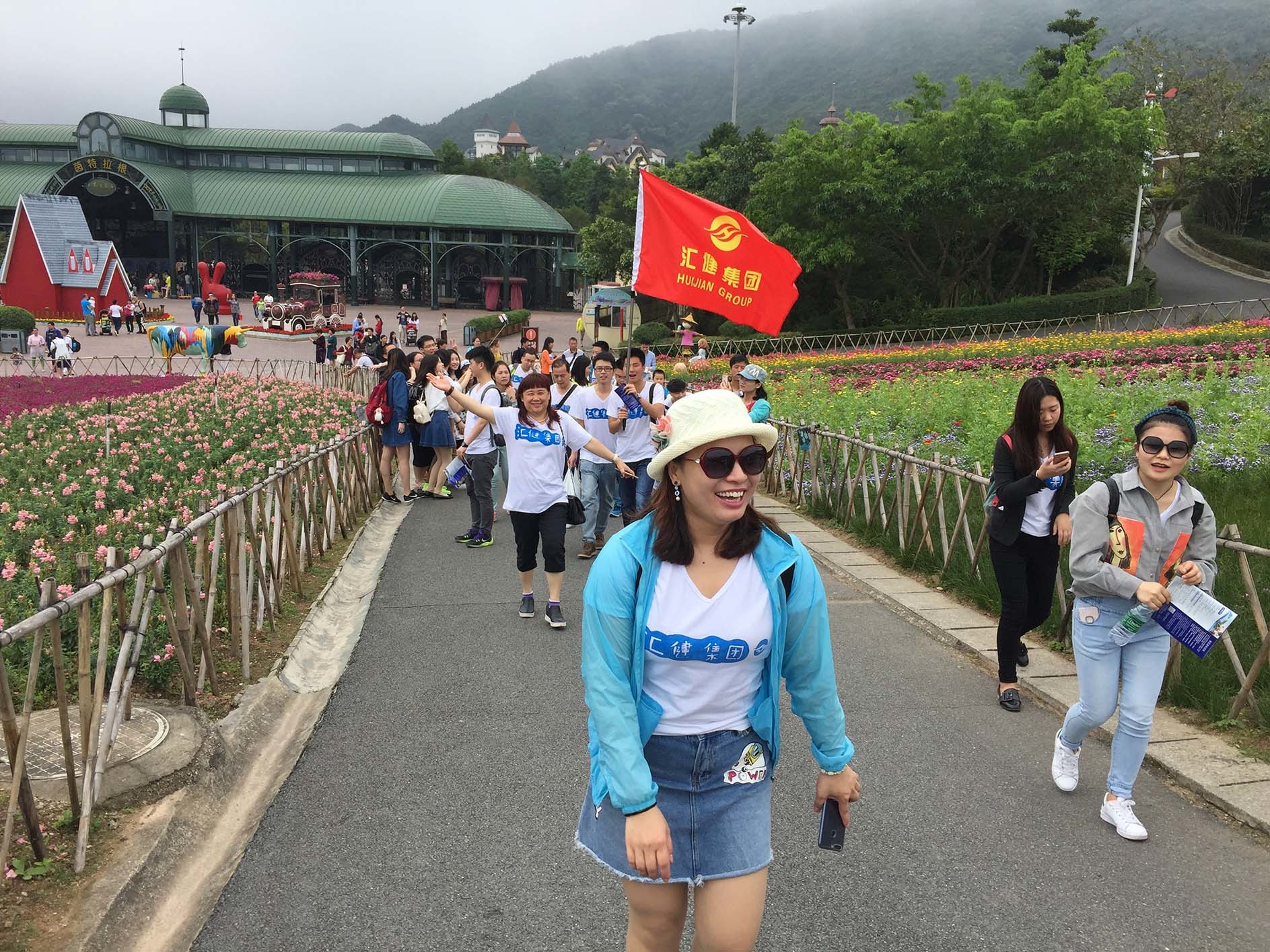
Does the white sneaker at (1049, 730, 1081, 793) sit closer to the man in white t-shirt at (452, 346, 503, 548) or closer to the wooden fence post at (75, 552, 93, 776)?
the wooden fence post at (75, 552, 93, 776)

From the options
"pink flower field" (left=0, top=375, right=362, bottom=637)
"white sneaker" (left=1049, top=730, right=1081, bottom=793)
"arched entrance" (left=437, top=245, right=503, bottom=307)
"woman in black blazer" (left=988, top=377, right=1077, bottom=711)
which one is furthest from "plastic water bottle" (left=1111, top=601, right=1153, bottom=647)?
"arched entrance" (left=437, top=245, right=503, bottom=307)

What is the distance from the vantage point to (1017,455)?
5.11 m

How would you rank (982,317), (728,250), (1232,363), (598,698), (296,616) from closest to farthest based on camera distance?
1. (598,698)
2. (296,616)
3. (728,250)
4. (1232,363)
5. (982,317)

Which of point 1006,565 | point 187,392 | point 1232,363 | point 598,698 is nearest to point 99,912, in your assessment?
point 598,698

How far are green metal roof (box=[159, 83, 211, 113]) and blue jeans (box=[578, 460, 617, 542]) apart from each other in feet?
226

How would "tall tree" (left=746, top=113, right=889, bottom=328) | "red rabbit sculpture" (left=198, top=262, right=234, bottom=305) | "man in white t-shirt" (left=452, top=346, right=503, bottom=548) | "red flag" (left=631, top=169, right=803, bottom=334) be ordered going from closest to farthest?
"man in white t-shirt" (left=452, top=346, right=503, bottom=548)
"red flag" (left=631, top=169, right=803, bottom=334)
"tall tree" (left=746, top=113, right=889, bottom=328)
"red rabbit sculpture" (left=198, top=262, right=234, bottom=305)

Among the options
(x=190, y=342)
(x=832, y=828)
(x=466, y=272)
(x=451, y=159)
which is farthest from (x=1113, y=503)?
(x=451, y=159)

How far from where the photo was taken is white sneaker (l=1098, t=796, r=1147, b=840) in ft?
12.9

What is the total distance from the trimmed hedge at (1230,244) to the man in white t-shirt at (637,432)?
165ft

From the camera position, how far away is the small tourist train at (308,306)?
45656 mm

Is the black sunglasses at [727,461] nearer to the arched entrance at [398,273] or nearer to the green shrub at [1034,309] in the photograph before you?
the green shrub at [1034,309]

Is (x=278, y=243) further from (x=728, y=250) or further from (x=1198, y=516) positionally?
(x=1198, y=516)

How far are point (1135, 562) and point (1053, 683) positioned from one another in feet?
6.32

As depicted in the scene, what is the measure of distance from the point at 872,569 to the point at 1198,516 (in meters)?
4.64
